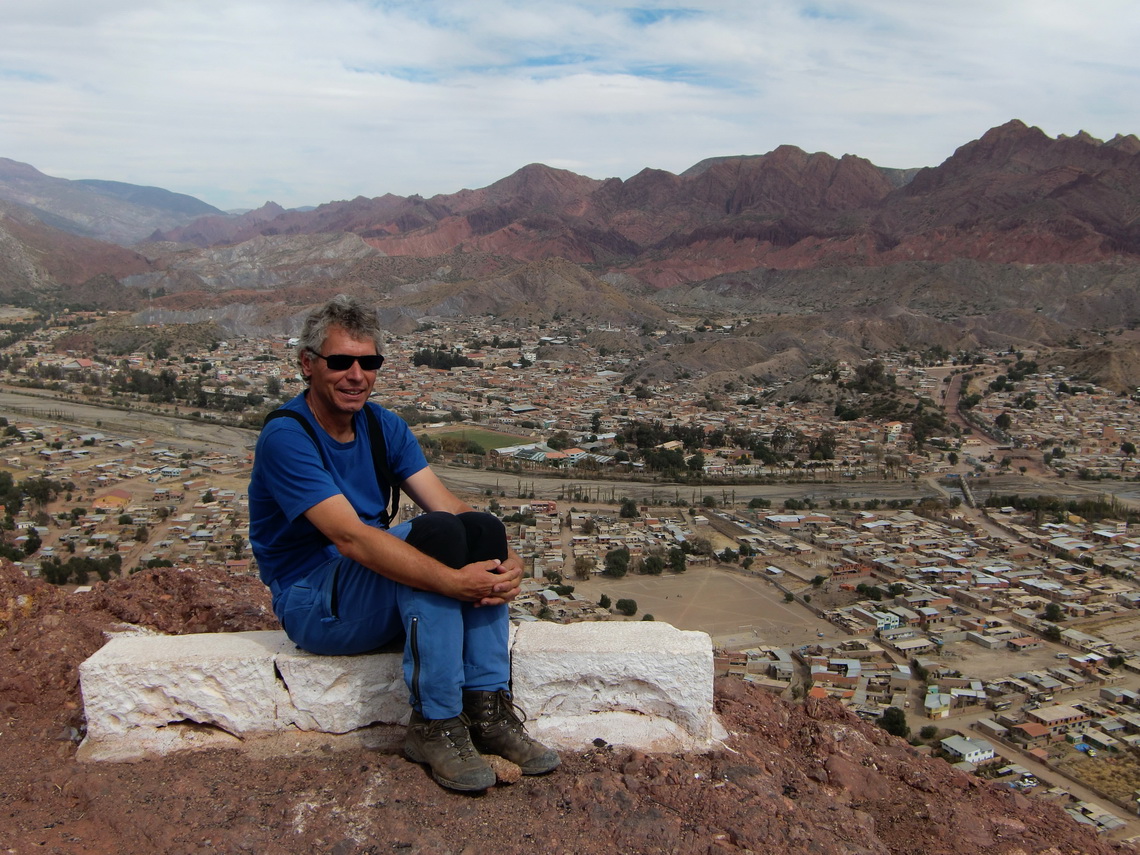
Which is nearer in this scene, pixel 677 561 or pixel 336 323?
pixel 336 323

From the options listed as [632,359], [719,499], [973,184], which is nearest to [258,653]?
[719,499]

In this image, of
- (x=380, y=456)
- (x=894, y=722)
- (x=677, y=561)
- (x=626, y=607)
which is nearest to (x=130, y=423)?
(x=677, y=561)

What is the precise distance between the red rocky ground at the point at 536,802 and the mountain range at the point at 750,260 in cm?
3615

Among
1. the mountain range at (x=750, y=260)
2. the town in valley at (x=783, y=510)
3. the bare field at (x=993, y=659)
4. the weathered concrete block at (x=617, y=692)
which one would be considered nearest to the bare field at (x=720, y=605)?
the town in valley at (x=783, y=510)

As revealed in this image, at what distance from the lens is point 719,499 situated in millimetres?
21203

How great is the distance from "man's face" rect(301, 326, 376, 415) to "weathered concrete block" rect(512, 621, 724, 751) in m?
0.85

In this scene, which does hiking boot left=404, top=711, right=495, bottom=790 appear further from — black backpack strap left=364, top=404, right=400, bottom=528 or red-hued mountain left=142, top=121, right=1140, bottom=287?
red-hued mountain left=142, top=121, right=1140, bottom=287

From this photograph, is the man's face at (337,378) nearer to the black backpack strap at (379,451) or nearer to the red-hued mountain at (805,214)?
the black backpack strap at (379,451)

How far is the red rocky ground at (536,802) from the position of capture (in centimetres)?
211

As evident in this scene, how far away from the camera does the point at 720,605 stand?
13695 millimetres

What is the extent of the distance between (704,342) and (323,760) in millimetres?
41977

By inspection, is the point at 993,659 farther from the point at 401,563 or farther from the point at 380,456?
the point at 401,563

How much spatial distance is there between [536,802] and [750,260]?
82715mm

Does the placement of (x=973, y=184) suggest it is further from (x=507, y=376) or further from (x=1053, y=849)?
(x=1053, y=849)
